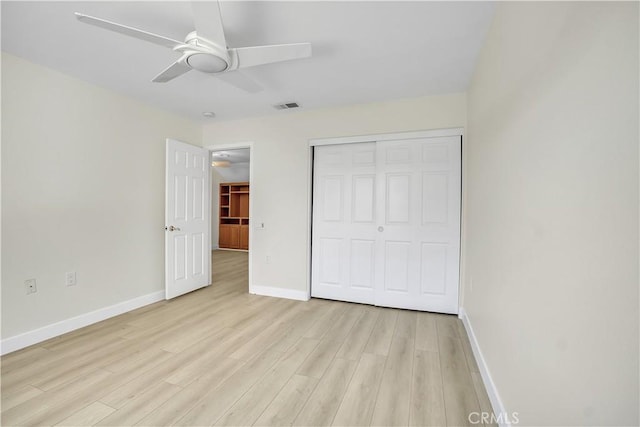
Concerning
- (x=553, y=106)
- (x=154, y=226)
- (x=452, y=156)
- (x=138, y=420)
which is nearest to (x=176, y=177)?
(x=154, y=226)

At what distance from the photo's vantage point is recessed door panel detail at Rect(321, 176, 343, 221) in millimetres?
3570

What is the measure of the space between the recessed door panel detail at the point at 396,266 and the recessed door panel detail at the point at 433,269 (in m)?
0.18

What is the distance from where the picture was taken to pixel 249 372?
200 centimetres

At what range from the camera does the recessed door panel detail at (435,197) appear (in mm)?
3082

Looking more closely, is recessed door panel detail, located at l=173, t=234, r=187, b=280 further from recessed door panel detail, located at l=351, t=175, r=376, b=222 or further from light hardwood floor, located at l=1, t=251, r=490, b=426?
recessed door panel detail, located at l=351, t=175, r=376, b=222

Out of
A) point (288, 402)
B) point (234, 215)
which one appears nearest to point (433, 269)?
Result: point (288, 402)

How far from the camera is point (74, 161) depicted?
2.68 meters

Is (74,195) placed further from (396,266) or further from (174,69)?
(396,266)

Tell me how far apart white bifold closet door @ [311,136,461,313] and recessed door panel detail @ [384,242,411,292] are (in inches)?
0.5

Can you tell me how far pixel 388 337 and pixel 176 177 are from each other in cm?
320

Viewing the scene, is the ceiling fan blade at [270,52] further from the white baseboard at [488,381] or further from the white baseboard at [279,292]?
the white baseboard at [279,292]

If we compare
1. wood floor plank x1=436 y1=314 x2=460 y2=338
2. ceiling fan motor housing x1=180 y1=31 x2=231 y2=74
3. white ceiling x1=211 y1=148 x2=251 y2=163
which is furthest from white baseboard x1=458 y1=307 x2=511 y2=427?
white ceiling x1=211 y1=148 x2=251 y2=163

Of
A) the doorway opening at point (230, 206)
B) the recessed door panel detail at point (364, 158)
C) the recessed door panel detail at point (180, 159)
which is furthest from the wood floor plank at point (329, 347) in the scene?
the doorway opening at point (230, 206)

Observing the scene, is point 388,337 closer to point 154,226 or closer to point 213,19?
point 213,19
